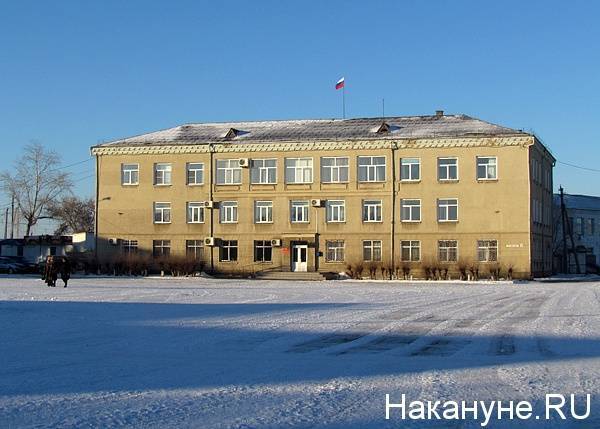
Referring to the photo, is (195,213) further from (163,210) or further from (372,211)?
(372,211)

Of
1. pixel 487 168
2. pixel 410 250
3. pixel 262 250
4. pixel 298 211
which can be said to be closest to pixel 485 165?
pixel 487 168

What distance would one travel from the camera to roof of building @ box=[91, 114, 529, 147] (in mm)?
53719

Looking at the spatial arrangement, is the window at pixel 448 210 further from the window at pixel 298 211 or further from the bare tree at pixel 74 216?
the bare tree at pixel 74 216

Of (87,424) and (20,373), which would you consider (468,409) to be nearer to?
(87,424)

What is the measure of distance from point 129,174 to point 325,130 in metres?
15.4

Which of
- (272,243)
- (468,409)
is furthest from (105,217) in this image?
(468,409)

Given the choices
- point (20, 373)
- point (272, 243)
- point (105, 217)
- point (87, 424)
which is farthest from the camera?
point (105, 217)

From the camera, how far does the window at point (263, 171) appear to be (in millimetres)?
56094

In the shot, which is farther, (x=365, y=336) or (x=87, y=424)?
(x=365, y=336)

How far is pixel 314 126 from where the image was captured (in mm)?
58094

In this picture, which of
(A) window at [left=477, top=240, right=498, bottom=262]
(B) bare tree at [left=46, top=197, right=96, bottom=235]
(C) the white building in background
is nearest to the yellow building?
(A) window at [left=477, top=240, right=498, bottom=262]

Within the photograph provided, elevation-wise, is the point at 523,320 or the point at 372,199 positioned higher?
the point at 372,199

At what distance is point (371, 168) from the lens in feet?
179

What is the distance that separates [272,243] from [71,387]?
45315mm
